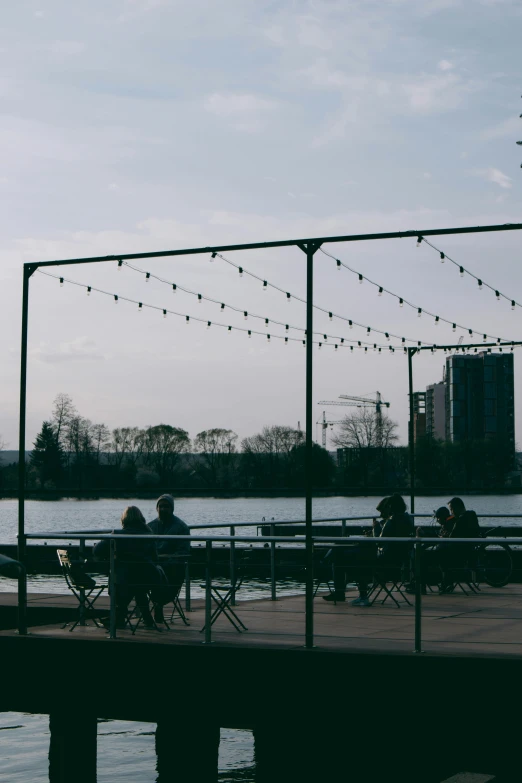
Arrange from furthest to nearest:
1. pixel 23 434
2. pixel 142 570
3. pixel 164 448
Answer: pixel 164 448
pixel 23 434
pixel 142 570

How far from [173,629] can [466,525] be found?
5.39 meters

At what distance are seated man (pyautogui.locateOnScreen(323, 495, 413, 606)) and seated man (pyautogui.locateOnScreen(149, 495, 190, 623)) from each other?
2.28 metres

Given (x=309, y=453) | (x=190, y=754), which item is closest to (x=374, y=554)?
(x=190, y=754)

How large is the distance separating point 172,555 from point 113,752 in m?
6.02

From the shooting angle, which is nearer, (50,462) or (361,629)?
(361,629)

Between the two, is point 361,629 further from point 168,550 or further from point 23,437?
point 23,437

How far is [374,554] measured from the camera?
50.2 feet

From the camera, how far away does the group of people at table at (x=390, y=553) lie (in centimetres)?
1500

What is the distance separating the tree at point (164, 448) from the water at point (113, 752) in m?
147

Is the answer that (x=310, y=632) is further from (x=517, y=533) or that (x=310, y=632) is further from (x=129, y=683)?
(x=517, y=533)

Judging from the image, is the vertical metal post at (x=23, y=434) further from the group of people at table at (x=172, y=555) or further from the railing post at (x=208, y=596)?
the railing post at (x=208, y=596)

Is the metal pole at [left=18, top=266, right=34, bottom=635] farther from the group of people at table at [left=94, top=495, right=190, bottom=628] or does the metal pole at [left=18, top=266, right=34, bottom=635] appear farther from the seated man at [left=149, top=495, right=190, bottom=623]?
the seated man at [left=149, top=495, right=190, bottom=623]

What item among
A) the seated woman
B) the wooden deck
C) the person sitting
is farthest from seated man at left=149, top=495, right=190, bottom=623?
the person sitting

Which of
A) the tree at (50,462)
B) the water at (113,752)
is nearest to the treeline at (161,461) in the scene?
the tree at (50,462)
